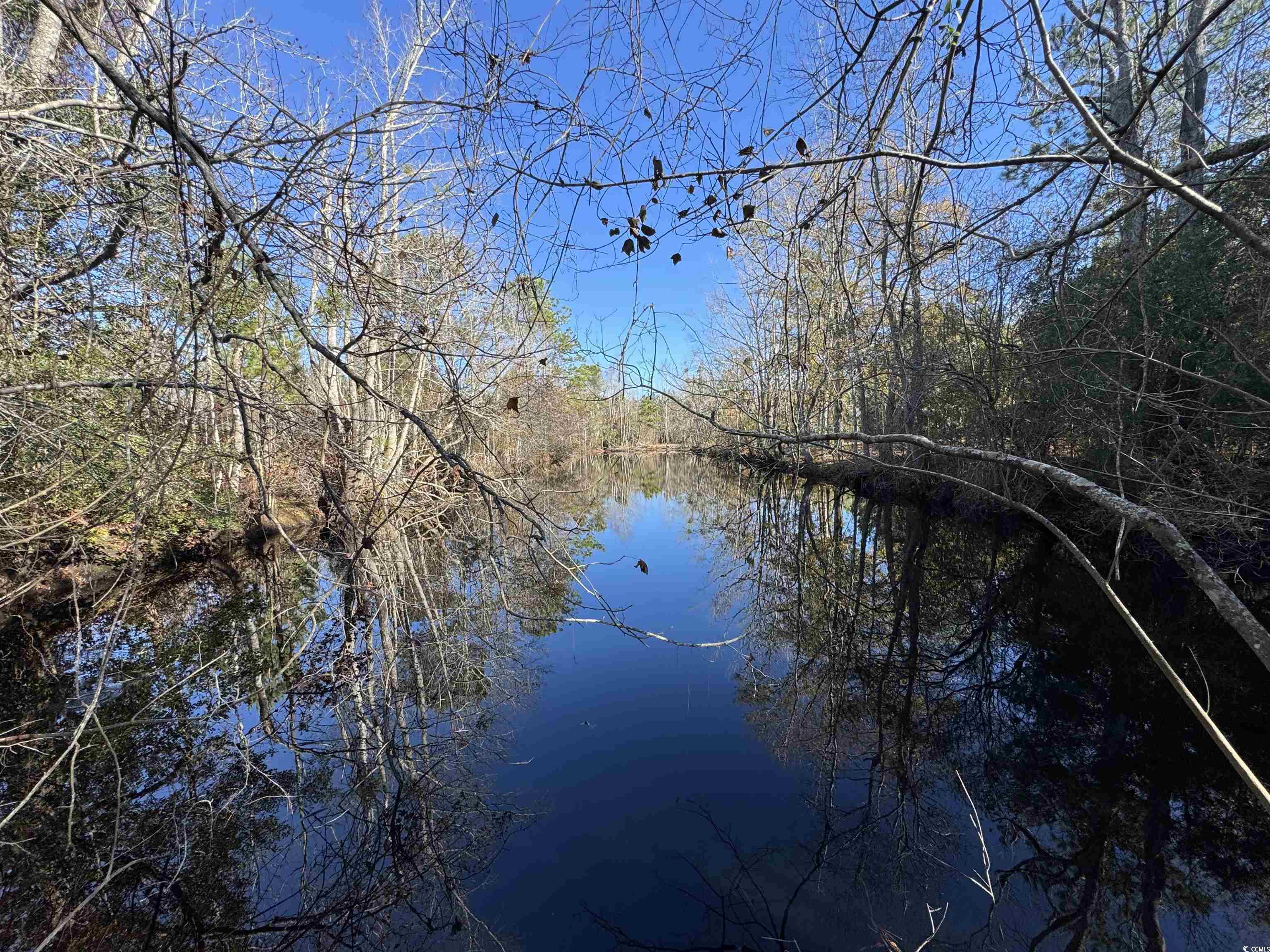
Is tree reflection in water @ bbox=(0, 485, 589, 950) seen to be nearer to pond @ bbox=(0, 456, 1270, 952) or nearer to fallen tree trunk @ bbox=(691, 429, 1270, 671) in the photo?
pond @ bbox=(0, 456, 1270, 952)

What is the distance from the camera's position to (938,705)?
159 inches

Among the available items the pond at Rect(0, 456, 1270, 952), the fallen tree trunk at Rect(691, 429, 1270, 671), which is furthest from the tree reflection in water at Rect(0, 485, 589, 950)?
the fallen tree trunk at Rect(691, 429, 1270, 671)

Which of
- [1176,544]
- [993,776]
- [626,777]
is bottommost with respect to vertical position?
[626,777]

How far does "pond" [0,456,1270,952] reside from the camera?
7.54ft

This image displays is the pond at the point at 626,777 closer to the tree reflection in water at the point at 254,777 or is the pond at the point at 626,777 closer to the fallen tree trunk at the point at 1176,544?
the tree reflection in water at the point at 254,777

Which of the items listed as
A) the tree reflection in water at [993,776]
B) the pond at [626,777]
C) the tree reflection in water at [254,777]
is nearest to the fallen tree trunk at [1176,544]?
the tree reflection in water at [993,776]

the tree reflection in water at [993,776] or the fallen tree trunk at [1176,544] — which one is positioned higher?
the fallen tree trunk at [1176,544]

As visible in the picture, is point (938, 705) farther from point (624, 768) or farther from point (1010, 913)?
point (624, 768)

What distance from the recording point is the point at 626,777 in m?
3.32

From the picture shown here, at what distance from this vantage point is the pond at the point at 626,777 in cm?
230

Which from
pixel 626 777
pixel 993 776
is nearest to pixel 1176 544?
pixel 993 776

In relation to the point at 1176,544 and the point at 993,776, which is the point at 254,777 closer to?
the point at 1176,544

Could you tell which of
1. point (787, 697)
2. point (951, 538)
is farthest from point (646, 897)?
point (951, 538)

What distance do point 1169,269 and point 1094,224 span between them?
203 inches
